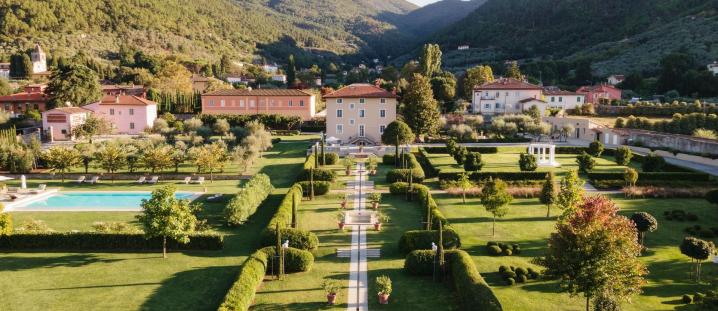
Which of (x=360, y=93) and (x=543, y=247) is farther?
(x=360, y=93)

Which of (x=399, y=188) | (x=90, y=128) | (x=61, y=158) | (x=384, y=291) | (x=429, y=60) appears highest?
(x=429, y=60)

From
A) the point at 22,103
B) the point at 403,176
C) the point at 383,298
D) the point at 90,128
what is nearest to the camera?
the point at 383,298

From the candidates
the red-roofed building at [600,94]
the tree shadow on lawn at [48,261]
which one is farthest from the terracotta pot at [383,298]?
the red-roofed building at [600,94]

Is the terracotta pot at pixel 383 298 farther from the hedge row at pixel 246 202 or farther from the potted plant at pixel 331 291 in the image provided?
the hedge row at pixel 246 202

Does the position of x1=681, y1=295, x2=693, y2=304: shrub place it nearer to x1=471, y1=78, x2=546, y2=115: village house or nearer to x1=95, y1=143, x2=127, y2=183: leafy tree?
x1=95, y1=143, x2=127, y2=183: leafy tree

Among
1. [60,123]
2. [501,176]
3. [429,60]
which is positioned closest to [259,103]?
[60,123]

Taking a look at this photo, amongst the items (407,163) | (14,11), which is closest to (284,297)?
(407,163)

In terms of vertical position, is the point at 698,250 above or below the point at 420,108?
below

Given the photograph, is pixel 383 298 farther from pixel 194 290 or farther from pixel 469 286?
pixel 194 290
